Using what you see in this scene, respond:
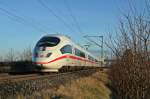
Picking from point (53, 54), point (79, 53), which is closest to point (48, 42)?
point (53, 54)

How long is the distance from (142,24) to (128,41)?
4.35ft

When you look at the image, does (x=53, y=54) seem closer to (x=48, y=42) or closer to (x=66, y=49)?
(x=48, y=42)

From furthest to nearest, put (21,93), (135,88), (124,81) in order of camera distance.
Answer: (124,81)
(135,88)
(21,93)

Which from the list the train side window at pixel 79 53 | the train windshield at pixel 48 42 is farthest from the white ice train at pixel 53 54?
the train side window at pixel 79 53

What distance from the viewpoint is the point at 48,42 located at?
2841 centimetres

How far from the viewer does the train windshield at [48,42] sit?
28.1m

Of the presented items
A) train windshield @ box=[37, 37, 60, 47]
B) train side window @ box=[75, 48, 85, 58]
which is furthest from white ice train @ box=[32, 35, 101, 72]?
train side window @ box=[75, 48, 85, 58]

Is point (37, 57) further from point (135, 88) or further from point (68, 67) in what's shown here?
point (135, 88)

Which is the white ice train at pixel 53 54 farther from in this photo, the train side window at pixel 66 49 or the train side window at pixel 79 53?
the train side window at pixel 79 53

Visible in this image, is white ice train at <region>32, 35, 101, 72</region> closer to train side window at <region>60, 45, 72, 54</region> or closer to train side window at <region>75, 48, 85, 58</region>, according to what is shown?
train side window at <region>60, 45, 72, 54</region>

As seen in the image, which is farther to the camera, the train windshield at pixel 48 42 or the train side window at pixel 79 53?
the train side window at pixel 79 53

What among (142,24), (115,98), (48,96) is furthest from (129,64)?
(115,98)

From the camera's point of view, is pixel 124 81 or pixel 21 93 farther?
pixel 124 81

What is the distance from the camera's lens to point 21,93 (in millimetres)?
11938
